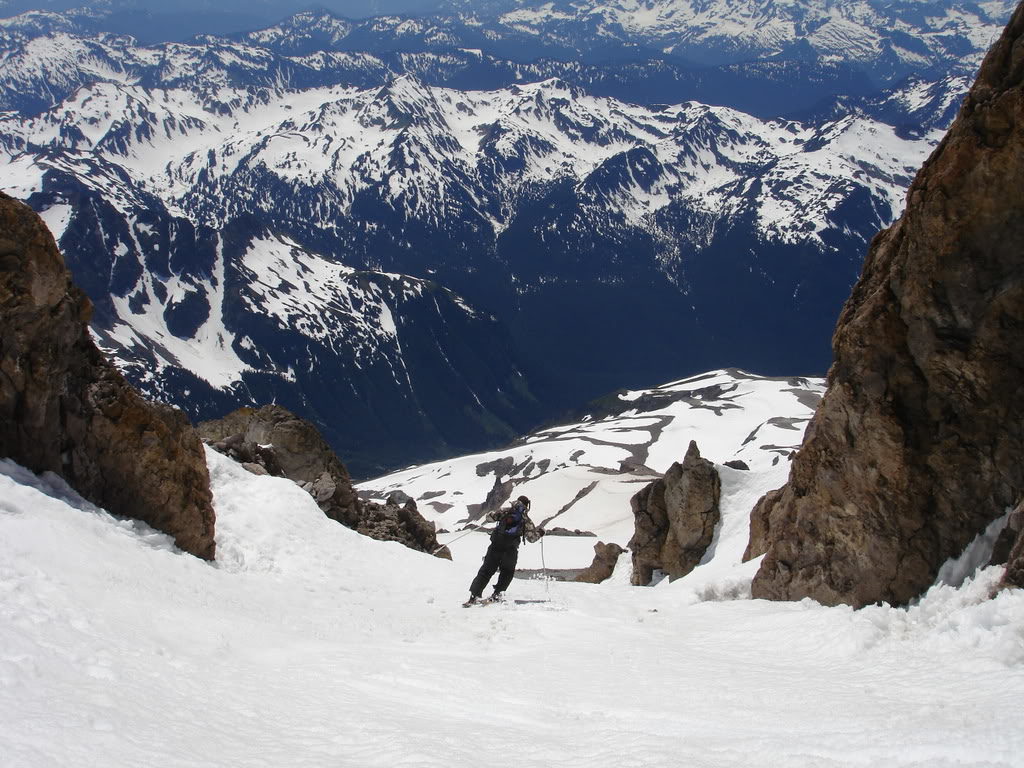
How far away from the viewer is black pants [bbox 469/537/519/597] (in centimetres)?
2011

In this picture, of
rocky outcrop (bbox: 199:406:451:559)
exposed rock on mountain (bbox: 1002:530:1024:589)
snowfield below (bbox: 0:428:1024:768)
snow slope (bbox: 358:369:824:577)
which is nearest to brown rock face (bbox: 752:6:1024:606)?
snowfield below (bbox: 0:428:1024:768)

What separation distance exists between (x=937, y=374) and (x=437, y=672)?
40.5ft

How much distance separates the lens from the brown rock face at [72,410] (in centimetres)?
1692

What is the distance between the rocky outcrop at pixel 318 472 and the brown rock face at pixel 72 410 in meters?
15.2

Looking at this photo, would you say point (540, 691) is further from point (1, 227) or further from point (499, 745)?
point (1, 227)

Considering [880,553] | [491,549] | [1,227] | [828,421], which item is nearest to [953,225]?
[828,421]

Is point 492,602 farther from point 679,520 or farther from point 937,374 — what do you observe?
point 679,520

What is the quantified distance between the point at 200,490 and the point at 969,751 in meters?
18.9

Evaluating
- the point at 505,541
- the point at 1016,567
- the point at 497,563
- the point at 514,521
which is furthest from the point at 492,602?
the point at 1016,567

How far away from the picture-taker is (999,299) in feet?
50.0

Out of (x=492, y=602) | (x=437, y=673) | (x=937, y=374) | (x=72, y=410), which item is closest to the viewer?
(x=437, y=673)

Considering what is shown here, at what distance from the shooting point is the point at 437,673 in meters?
12.4

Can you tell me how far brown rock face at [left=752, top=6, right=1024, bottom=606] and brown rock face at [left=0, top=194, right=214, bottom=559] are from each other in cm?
1664

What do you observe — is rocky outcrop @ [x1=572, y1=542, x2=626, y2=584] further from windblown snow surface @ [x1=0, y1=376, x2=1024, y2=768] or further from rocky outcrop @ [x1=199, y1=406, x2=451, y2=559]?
windblown snow surface @ [x1=0, y1=376, x2=1024, y2=768]
